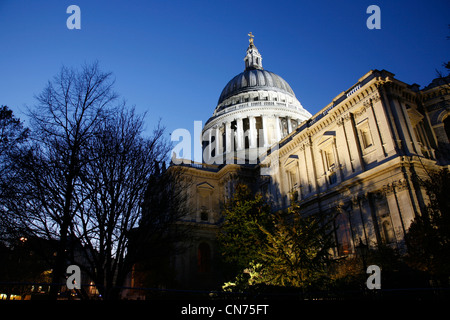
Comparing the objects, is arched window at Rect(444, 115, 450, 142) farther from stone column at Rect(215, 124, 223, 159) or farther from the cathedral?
stone column at Rect(215, 124, 223, 159)

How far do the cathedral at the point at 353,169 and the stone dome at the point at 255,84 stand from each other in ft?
80.3

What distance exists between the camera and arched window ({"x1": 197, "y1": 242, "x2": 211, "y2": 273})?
33.5 m

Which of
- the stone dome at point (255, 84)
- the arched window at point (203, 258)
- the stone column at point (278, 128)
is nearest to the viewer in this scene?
the arched window at point (203, 258)

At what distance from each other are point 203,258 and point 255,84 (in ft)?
123

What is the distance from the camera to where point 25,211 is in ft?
32.0

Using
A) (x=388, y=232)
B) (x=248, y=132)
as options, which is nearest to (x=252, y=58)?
(x=248, y=132)

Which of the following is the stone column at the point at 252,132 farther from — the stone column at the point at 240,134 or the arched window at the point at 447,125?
the arched window at the point at 447,125

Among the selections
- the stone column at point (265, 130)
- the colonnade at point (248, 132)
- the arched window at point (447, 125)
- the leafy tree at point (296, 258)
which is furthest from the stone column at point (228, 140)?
the leafy tree at point (296, 258)

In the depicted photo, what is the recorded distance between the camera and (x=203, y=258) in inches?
1342

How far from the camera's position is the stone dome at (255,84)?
5838 centimetres

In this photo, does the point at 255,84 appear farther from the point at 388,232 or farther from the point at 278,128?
the point at 388,232
